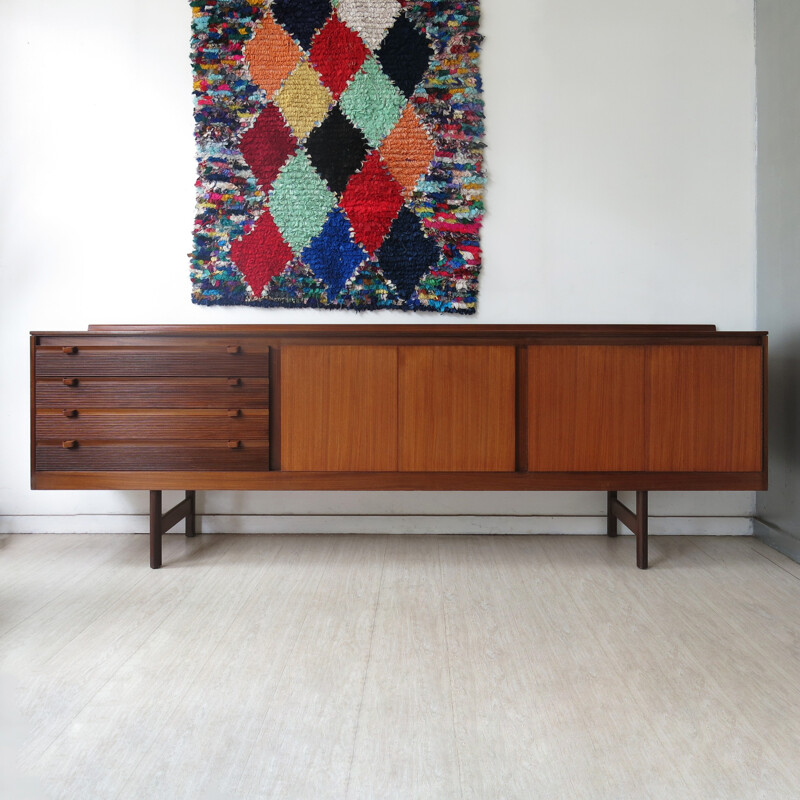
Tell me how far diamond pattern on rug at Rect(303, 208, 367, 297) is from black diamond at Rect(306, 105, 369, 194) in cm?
13

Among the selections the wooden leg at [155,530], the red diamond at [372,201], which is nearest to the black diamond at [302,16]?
the red diamond at [372,201]

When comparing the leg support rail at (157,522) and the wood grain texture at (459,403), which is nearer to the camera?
the wood grain texture at (459,403)

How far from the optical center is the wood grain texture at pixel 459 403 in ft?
5.77

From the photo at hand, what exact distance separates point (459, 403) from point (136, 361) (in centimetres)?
98

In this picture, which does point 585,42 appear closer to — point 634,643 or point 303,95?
point 303,95

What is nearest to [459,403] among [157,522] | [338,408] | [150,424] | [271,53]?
[338,408]

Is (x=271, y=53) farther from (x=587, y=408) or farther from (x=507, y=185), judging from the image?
(x=587, y=408)

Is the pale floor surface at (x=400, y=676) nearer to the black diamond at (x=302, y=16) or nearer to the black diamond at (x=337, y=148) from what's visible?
the black diamond at (x=337, y=148)

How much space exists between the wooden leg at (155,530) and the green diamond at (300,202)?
39.8 inches

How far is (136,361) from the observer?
177 cm

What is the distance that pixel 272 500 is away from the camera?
7.38 ft

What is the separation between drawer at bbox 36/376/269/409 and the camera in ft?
5.80

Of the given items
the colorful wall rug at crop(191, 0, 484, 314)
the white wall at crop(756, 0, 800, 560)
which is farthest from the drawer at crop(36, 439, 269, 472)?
the white wall at crop(756, 0, 800, 560)

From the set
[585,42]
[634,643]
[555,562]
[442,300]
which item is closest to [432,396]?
[442,300]
